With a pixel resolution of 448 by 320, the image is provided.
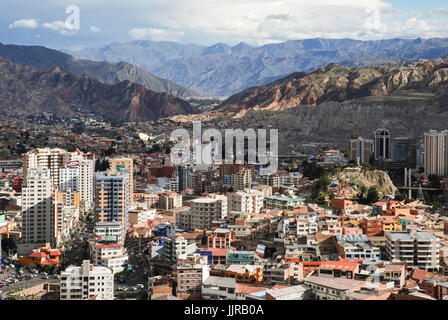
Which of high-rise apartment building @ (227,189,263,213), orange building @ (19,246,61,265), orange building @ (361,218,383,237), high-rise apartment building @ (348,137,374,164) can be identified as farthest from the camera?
high-rise apartment building @ (348,137,374,164)

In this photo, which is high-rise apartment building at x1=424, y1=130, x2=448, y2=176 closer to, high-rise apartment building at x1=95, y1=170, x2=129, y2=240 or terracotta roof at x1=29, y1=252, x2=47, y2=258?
high-rise apartment building at x1=95, y1=170, x2=129, y2=240

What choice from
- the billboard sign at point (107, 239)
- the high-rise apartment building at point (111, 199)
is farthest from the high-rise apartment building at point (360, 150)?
the billboard sign at point (107, 239)

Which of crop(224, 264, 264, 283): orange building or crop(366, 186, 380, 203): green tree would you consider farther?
crop(366, 186, 380, 203): green tree

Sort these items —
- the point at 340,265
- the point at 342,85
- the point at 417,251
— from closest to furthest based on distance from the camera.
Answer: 1. the point at 340,265
2. the point at 417,251
3. the point at 342,85

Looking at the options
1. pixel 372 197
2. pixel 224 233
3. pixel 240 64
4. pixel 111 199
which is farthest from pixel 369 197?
pixel 240 64

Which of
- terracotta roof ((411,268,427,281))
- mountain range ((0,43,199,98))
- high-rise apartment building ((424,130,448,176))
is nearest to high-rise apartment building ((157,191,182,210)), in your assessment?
terracotta roof ((411,268,427,281))

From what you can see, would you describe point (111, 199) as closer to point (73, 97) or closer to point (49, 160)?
point (49, 160)
